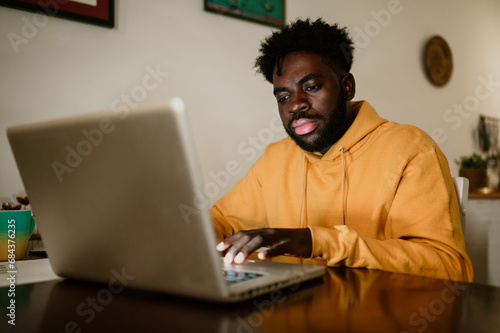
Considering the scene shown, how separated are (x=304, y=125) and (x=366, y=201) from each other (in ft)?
1.02

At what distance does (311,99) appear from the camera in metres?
1.26

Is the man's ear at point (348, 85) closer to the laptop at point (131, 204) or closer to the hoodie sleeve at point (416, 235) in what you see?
the hoodie sleeve at point (416, 235)

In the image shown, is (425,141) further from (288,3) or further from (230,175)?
(288,3)

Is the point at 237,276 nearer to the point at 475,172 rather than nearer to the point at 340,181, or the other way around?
the point at 340,181

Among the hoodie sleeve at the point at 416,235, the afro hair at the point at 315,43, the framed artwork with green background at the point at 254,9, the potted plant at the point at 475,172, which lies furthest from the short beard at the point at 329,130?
the potted plant at the point at 475,172

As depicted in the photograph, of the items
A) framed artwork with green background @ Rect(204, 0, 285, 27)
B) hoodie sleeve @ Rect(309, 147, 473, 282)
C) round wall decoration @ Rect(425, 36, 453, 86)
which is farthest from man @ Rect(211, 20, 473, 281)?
round wall decoration @ Rect(425, 36, 453, 86)

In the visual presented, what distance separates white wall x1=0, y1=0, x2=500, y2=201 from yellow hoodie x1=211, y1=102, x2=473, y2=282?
0.41 m

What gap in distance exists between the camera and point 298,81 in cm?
125

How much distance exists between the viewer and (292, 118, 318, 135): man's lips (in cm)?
127

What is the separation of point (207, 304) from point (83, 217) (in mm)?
213

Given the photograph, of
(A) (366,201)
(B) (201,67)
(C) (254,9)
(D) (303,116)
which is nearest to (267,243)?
(A) (366,201)

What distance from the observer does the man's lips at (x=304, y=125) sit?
127 centimetres

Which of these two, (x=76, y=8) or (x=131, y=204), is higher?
(x=76, y=8)

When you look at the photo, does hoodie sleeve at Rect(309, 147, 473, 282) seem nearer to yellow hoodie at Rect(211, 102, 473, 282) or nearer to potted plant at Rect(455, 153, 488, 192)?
yellow hoodie at Rect(211, 102, 473, 282)
